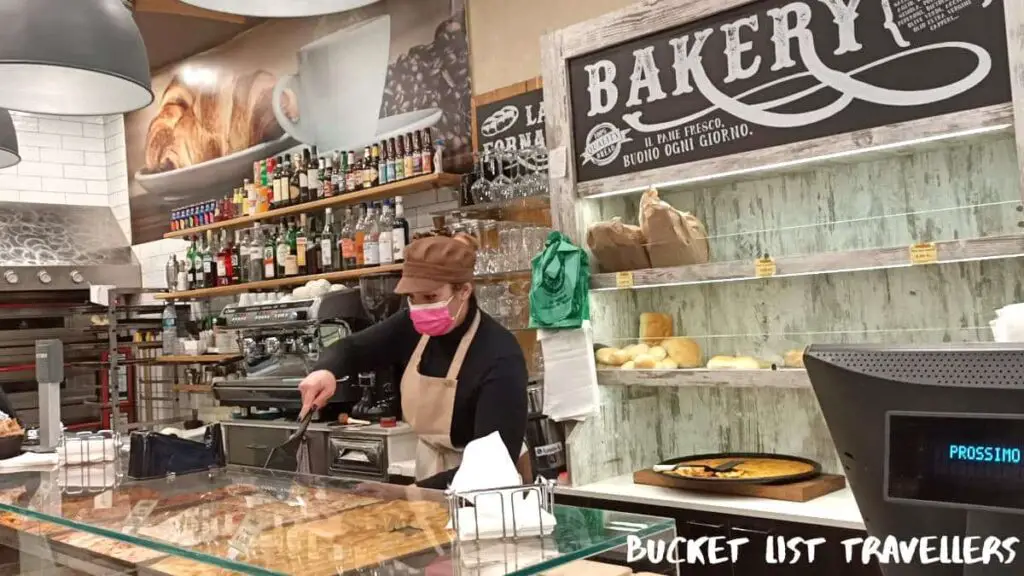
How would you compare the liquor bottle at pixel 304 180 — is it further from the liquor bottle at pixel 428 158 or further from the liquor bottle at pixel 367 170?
the liquor bottle at pixel 428 158

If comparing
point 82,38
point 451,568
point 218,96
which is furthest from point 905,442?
point 218,96

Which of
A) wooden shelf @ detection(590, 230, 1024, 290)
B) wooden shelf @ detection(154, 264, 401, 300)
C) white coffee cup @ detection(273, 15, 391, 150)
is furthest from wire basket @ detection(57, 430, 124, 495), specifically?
white coffee cup @ detection(273, 15, 391, 150)

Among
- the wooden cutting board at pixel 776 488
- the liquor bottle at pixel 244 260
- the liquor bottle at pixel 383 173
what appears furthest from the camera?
the liquor bottle at pixel 244 260

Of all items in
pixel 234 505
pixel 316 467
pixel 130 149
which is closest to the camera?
pixel 234 505

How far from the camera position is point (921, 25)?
9.04 feet

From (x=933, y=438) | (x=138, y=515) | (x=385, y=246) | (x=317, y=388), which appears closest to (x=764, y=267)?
(x=317, y=388)

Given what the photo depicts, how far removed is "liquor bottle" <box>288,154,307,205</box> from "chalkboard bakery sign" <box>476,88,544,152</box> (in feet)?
4.53

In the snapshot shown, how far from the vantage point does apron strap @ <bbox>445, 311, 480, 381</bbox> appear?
2721mm

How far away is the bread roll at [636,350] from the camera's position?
11.5 feet

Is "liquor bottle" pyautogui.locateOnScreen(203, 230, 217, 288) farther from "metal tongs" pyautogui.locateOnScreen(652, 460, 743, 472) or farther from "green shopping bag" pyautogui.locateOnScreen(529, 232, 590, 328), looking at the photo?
"metal tongs" pyautogui.locateOnScreen(652, 460, 743, 472)

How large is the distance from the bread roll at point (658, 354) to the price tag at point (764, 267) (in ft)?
1.87

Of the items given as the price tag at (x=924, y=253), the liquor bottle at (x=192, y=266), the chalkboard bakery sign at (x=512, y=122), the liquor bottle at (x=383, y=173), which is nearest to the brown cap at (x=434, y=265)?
the price tag at (x=924, y=253)

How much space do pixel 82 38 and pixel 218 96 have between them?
4394 millimetres

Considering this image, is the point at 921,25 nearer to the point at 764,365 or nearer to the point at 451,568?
the point at 764,365
